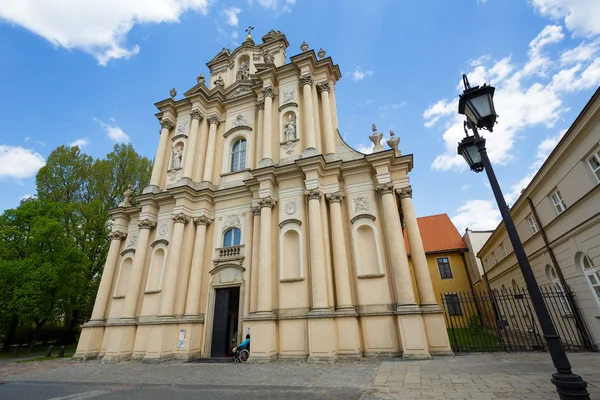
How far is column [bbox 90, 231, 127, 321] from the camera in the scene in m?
15.2

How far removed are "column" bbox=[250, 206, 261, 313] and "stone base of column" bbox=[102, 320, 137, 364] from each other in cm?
587

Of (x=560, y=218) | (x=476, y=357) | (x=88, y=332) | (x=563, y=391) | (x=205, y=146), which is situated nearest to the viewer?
(x=563, y=391)

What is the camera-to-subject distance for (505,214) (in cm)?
446

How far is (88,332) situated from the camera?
47.6ft

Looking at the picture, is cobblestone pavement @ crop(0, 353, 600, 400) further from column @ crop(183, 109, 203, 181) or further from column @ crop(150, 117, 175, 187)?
column @ crop(150, 117, 175, 187)

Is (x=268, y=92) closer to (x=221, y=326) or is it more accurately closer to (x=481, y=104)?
(x=221, y=326)

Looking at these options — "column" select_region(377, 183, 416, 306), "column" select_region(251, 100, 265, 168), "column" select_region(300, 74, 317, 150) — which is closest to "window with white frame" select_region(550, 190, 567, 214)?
"column" select_region(377, 183, 416, 306)

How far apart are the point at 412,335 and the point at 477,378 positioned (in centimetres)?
380

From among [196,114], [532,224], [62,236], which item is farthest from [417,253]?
[62,236]

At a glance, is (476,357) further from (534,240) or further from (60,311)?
(60,311)

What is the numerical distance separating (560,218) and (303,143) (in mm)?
10986

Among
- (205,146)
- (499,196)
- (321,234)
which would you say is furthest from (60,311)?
(499,196)

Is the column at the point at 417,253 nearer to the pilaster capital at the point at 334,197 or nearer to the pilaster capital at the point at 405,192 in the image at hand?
the pilaster capital at the point at 405,192

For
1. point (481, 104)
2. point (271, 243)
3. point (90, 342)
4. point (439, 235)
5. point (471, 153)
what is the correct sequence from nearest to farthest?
1. point (481, 104)
2. point (471, 153)
3. point (271, 243)
4. point (90, 342)
5. point (439, 235)
